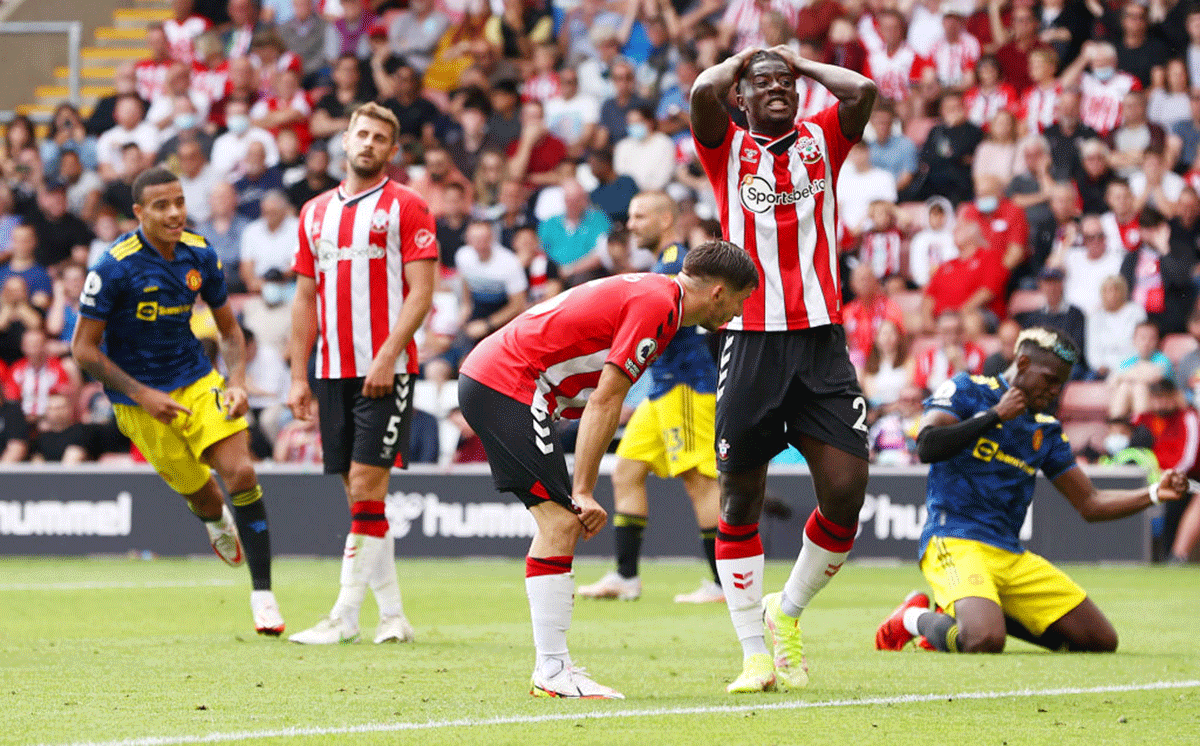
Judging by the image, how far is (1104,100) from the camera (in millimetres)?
17250

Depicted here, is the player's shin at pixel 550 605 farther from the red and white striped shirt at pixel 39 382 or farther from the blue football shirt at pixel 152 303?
the red and white striped shirt at pixel 39 382

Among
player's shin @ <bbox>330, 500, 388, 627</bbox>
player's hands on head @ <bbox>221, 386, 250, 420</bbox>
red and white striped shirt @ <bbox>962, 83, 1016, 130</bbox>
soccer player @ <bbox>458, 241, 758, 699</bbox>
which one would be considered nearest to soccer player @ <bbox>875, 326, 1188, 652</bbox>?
soccer player @ <bbox>458, 241, 758, 699</bbox>

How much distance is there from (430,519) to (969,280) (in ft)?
18.9

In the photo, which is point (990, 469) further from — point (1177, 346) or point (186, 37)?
point (186, 37)

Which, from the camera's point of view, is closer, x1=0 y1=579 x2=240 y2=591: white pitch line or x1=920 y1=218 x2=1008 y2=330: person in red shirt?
x1=0 y1=579 x2=240 y2=591: white pitch line

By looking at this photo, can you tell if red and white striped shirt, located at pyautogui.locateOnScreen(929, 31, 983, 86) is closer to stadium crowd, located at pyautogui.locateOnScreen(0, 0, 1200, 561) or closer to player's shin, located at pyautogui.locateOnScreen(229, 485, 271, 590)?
stadium crowd, located at pyautogui.locateOnScreen(0, 0, 1200, 561)

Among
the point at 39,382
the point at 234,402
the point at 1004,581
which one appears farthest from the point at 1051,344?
the point at 39,382

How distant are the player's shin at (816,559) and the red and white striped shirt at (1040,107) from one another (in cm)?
1155

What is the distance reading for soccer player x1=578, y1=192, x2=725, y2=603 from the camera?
11.1 meters

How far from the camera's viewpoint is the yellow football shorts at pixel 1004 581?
839cm

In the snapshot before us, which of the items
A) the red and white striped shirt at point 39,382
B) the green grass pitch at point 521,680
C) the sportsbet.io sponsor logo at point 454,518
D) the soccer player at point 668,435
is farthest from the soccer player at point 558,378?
the red and white striped shirt at point 39,382

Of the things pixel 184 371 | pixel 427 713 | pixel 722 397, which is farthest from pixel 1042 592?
pixel 184 371

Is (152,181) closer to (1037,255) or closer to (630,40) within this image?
(1037,255)

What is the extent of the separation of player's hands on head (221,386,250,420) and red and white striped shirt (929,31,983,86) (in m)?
11.6
